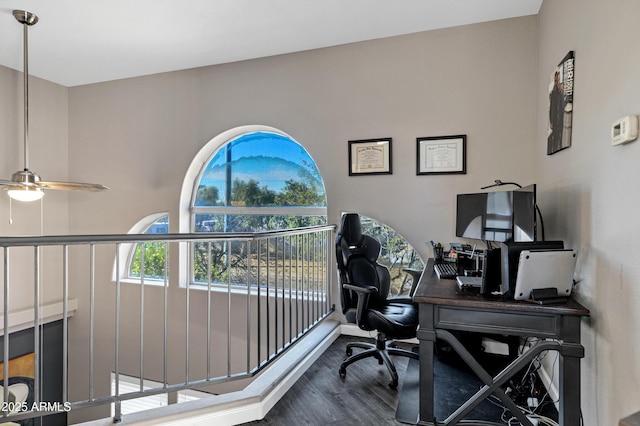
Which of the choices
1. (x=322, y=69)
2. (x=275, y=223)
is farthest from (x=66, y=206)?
(x=322, y=69)

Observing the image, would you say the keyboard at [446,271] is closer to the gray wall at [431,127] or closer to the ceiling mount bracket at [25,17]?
the gray wall at [431,127]

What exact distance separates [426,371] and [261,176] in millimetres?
2757

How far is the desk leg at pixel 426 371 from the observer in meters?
1.64

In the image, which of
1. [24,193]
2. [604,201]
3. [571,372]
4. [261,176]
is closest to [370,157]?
[261,176]

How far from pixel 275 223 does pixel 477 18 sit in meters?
2.63

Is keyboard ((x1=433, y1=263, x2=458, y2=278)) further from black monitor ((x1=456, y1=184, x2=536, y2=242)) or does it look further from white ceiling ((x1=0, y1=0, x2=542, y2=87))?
white ceiling ((x1=0, y1=0, x2=542, y2=87))

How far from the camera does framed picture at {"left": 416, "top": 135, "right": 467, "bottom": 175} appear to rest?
290cm

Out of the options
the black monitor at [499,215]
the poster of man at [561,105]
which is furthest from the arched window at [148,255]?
the poster of man at [561,105]

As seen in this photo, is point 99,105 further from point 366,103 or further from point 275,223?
point 366,103

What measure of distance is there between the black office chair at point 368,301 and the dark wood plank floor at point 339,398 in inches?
3.7

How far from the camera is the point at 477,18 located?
278cm

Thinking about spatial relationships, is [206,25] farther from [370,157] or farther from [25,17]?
[370,157]

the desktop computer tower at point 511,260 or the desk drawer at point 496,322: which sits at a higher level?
the desktop computer tower at point 511,260

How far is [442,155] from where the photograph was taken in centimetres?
296
